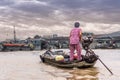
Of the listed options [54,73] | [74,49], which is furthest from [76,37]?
[54,73]

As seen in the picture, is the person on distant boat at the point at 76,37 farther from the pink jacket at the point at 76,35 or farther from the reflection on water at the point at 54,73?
the reflection on water at the point at 54,73

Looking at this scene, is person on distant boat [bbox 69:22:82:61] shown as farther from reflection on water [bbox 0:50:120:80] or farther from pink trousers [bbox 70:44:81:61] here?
reflection on water [bbox 0:50:120:80]

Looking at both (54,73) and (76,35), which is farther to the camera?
(76,35)

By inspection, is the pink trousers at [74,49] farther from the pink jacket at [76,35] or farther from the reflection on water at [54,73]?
the reflection on water at [54,73]

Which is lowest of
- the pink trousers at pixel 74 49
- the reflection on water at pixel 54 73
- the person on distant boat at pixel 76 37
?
the reflection on water at pixel 54 73

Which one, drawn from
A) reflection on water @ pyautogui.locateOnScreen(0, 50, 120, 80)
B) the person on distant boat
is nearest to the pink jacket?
the person on distant boat

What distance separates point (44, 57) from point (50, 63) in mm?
2899

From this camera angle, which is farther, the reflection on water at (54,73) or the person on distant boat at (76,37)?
the person on distant boat at (76,37)

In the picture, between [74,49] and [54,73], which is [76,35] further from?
[54,73]

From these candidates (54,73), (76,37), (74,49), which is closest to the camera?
(54,73)

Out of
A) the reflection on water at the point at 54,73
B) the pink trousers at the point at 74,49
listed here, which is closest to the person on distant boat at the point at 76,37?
the pink trousers at the point at 74,49

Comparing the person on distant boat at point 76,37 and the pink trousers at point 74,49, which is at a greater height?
the person on distant boat at point 76,37

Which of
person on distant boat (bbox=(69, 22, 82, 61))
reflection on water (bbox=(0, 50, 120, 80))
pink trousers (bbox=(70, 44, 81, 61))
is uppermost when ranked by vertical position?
person on distant boat (bbox=(69, 22, 82, 61))

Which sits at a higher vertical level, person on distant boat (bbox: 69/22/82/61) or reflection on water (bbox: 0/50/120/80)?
person on distant boat (bbox: 69/22/82/61)
